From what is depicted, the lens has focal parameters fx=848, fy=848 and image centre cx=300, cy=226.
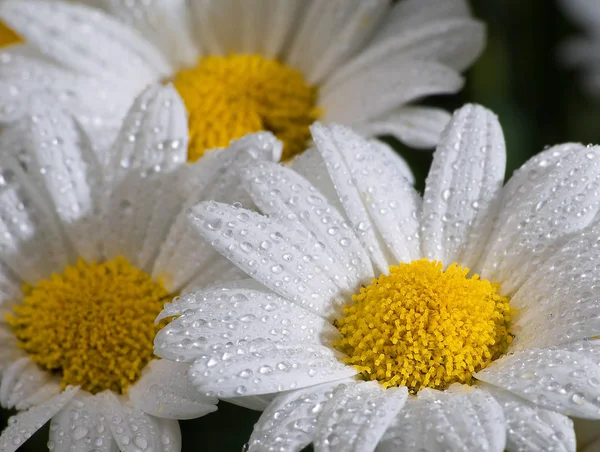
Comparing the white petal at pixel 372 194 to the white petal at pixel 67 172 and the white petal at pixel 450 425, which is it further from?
the white petal at pixel 67 172

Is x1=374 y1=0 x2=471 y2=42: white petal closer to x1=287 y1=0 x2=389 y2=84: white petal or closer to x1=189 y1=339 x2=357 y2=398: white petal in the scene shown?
x1=287 y1=0 x2=389 y2=84: white petal

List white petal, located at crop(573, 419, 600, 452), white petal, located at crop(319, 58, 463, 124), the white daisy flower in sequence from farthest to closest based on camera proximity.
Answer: the white daisy flower, white petal, located at crop(319, 58, 463, 124), white petal, located at crop(573, 419, 600, 452)

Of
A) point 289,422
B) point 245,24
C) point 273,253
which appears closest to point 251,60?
point 245,24

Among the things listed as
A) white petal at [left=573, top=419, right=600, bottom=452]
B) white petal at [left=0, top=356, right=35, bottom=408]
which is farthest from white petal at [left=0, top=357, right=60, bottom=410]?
white petal at [left=573, top=419, right=600, bottom=452]

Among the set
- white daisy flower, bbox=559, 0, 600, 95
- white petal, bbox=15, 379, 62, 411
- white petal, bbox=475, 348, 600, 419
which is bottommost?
white petal, bbox=15, 379, 62, 411

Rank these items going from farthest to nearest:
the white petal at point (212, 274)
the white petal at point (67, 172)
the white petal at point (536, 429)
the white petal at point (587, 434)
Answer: the white petal at point (67, 172), the white petal at point (212, 274), the white petal at point (587, 434), the white petal at point (536, 429)

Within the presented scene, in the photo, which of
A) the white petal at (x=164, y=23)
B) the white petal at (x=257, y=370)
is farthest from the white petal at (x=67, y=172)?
the white petal at (x=257, y=370)
